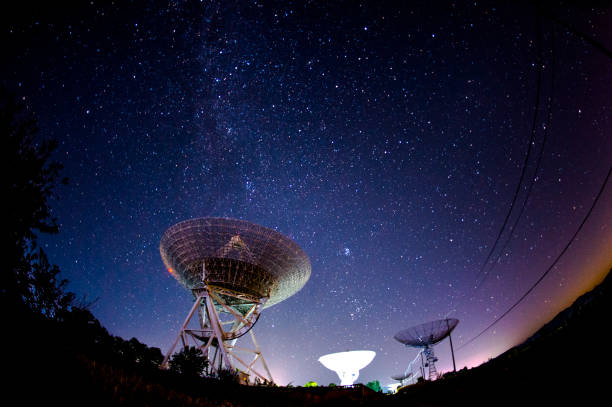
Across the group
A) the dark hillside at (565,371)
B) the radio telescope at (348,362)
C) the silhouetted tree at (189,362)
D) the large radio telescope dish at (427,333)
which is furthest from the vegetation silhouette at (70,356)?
the radio telescope at (348,362)

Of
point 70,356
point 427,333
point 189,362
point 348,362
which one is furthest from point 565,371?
point 348,362

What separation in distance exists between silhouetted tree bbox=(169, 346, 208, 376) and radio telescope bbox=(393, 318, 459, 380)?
22.7 metres

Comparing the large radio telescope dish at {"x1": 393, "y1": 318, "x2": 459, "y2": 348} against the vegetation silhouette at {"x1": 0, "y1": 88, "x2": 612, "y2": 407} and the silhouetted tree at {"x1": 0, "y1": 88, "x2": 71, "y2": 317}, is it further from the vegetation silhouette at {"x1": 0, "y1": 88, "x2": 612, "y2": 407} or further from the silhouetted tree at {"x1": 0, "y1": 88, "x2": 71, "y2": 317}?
the silhouetted tree at {"x1": 0, "y1": 88, "x2": 71, "y2": 317}

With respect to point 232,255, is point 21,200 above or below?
below

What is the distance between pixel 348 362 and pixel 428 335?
16513 millimetres

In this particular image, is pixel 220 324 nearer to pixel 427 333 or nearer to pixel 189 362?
pixel 189 362

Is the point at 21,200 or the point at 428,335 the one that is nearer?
the point at 21,200

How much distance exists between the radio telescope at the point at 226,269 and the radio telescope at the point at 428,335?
14.6 metres

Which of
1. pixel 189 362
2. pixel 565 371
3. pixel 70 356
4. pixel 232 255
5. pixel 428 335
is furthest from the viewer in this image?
pixel 428 335

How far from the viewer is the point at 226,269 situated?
1110 inches

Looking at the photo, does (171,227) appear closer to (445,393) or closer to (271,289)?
(271,289)

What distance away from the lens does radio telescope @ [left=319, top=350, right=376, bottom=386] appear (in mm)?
44281

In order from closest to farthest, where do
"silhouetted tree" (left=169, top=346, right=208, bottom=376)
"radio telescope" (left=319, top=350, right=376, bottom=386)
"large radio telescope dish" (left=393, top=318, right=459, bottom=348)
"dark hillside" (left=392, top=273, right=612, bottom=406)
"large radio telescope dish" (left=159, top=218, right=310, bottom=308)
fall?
"dark hillside" (left=392, top=273, right=612, bottom=406) < "silhouetted tree" (left=169, top=346, right=208, bottom=376) < "large radio telescope dish" (left=159, top=218, right=310, bottom=308) < "large radio telescope dish" (left=393, top=318, right=459, bottom=348) < "radio telescope" (left=319, top=350, right=376, bottom=386)

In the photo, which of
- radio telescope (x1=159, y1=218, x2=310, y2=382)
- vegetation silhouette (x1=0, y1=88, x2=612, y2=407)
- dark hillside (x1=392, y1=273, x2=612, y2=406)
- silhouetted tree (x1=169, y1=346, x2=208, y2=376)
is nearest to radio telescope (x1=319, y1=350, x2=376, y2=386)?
radio telescope (x1=159, y1=218, x2=310, y2=382)
